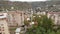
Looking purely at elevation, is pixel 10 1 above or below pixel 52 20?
above

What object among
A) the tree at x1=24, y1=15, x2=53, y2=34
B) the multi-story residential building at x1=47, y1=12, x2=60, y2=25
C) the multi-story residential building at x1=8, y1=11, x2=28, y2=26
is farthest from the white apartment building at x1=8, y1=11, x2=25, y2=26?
the multi-story residential building at x1=47, y1=12, x2=60, y2=25

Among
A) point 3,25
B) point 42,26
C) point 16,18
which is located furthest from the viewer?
point 42,26

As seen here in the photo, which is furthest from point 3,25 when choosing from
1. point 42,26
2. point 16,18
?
point 42,26

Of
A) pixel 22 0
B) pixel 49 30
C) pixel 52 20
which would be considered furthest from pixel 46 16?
pixel 22 0

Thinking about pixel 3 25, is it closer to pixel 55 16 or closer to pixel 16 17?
pixel 16 17

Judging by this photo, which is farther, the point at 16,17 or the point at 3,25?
the point at 16,17

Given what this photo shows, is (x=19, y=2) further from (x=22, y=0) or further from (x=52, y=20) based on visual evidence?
(x=52, y=20)

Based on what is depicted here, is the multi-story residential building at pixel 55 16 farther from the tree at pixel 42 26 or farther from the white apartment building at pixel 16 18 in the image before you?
the white apartment building at pixel 16 18

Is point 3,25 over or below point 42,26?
over

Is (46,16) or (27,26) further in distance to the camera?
(46,16)

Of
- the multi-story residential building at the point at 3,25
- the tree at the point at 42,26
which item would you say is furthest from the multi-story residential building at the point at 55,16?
the multi-story residential building at the point at 3,25

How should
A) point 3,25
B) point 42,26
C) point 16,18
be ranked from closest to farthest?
point 3,25 < point 16,18 < point 42,26
